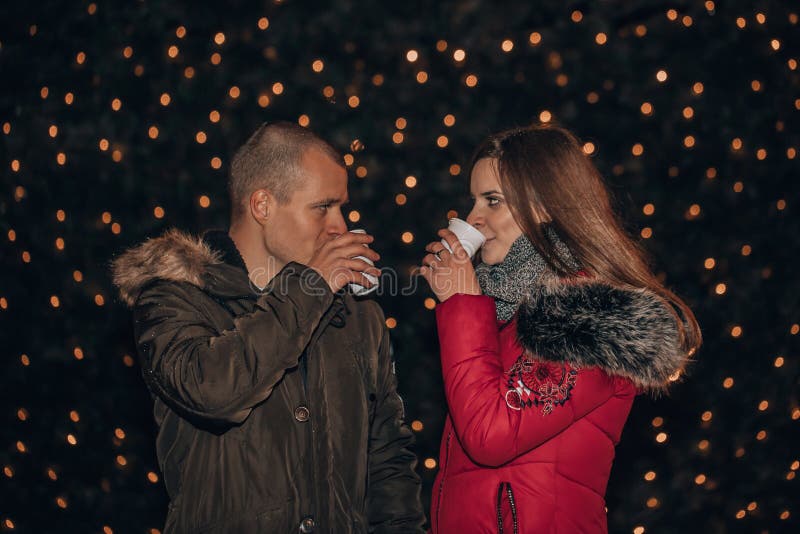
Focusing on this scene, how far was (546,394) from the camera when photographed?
4.72 feet

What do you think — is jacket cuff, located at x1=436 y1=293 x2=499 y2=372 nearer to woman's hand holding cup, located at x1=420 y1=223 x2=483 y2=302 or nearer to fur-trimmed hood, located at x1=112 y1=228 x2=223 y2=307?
woman's hand holding cup, located at x1=420 y1=223 x2=483 y2=302

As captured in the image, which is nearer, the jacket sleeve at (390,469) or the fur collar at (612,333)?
the fur collar at (612,333)

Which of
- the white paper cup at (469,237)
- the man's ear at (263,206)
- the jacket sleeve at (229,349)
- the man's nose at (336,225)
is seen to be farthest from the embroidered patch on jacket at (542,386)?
the man's ear at (263,206)

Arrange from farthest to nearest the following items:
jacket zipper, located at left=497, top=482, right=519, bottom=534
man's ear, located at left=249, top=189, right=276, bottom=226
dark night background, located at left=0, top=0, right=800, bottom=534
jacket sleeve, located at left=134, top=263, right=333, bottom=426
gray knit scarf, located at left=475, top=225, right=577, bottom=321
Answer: dark night background, located at left=0, top=0, right=800, bottom=534, man's ear, located at left=249, top=189, right=276, bottom=226, gray knit scarf, located at left=475, top=225, right=577, bottom=321, jacket zipper, located at left=497, top=482, right=519, bottom=534, jacket sleeve, located at left=134, top=263, right=333, bottom=426

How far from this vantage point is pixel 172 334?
4.70ft

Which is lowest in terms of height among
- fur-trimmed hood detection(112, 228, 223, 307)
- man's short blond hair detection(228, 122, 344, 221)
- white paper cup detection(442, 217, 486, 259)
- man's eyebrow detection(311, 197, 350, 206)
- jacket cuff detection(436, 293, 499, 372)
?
jacket cuff detection(436, 293, 499, 372)

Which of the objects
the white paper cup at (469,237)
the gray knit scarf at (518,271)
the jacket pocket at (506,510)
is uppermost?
the white paper cup at (469,237)

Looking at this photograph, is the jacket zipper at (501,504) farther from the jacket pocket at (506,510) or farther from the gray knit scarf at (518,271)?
the gray knit scarf at (518,271)

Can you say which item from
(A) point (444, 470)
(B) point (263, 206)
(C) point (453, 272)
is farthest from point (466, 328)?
(B) point (263, 206)

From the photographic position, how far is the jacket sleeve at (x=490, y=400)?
1431 mm

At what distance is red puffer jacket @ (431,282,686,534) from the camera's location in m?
1.43

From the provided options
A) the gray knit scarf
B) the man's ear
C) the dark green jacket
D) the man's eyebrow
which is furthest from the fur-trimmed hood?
the gray knit scarf

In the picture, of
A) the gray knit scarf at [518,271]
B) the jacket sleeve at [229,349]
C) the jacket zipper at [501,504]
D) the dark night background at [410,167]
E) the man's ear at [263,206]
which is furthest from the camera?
the dark night background at [410,167]

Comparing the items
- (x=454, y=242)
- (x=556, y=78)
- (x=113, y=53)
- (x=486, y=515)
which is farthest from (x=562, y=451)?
(x=113, y=53)
